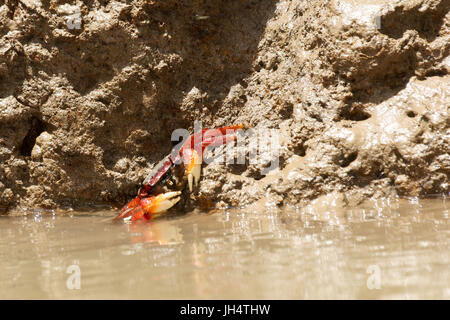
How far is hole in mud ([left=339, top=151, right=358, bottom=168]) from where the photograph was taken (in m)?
3.88

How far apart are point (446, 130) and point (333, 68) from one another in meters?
1.05

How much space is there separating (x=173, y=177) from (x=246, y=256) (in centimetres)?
173

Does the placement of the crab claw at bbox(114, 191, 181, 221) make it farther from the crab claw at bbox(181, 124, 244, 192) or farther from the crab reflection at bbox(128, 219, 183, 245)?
the crab claw at bbox(181, 124, 244, 192)

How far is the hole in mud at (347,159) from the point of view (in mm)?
3883

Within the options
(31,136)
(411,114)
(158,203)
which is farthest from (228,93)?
(31,136)

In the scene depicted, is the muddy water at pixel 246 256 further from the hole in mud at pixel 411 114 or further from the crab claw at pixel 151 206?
the hole in mud at pixel 411 114

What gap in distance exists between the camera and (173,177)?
4273 millimetres

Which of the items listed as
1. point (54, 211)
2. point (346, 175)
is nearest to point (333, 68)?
point (346, 175)

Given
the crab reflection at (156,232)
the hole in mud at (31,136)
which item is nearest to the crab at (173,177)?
the crab reflection at (156,232)

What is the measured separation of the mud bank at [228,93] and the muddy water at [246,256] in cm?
38

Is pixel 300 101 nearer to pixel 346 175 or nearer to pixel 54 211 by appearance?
pixel 346 175

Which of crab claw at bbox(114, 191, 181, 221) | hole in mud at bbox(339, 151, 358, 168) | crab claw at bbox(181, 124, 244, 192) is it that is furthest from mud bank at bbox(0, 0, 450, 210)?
crab claw at bbox(114, 191, 181, 221)

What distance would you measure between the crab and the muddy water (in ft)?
0.57
